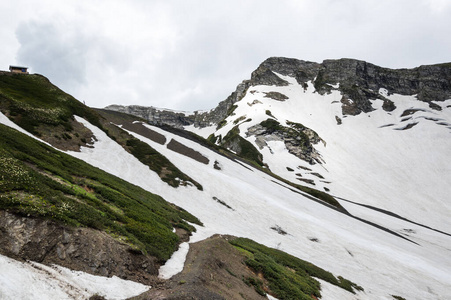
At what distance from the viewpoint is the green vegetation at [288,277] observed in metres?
14.7

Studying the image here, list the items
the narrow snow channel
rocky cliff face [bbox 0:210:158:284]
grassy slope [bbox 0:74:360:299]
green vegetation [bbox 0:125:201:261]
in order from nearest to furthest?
rocky cliff face [bbox 0:210:158:284] → green vegetation [bbox 0:125:201:261] → grassy slope [bbox 0:74:360:299] → the narrow snow channel

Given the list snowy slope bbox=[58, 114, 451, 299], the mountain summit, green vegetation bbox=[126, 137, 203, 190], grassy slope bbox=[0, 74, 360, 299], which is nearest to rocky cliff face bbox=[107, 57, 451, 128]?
the mountain summit

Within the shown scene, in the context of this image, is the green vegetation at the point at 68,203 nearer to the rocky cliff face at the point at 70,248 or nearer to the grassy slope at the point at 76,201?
the grassy slope at the point at 76,201

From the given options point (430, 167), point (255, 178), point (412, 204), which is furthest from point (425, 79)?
point (255, 178)

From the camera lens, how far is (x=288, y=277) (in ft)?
56.0

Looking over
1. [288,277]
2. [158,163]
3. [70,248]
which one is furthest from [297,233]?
[70,248]

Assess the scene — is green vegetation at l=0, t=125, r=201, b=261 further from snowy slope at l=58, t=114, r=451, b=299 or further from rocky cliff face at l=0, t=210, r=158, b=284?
snowy slope at l=58, t=114, r=451, b=299

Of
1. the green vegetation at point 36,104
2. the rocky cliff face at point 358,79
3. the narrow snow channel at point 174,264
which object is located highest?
the rocky cliff face at point 358,79

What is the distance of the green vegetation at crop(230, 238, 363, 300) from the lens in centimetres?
1466

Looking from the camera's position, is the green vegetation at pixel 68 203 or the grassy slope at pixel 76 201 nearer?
the green vegetation at pixel 68 203

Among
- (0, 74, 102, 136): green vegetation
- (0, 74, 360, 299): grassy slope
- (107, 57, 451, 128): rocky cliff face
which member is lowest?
(0, 74, 360, 299): grassy slope

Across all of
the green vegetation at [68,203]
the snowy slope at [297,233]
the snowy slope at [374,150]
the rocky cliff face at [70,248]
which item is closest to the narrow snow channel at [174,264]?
the green vegetation at [68,203]

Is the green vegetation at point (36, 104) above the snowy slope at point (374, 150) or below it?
below

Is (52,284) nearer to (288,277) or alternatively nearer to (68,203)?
(68,203)
